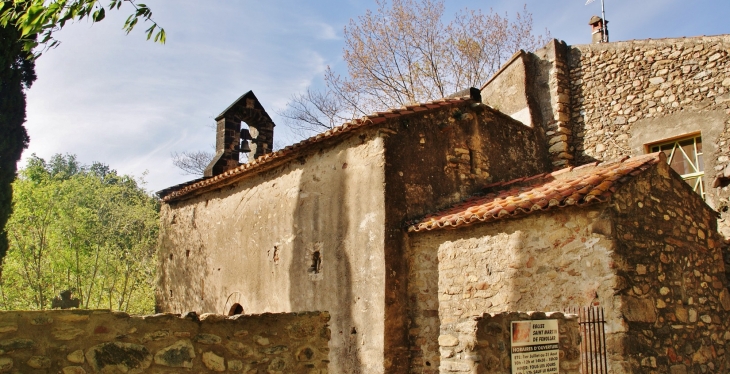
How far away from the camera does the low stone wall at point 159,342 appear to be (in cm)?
351

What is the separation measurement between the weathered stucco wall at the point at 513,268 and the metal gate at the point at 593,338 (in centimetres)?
11

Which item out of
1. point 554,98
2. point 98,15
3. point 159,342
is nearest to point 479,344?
point 159,342

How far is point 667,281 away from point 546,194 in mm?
1857

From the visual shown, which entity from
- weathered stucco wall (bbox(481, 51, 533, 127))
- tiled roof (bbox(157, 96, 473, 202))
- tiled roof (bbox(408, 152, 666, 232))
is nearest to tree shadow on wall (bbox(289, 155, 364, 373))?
tiled roof (bbox(157, 96, 473, 202))

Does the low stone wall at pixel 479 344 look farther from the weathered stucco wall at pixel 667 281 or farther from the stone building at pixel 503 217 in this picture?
the weathered stucco wall at pixel 667 281

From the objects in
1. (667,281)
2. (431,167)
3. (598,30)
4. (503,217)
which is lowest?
(667,281)

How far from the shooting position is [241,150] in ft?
51.8

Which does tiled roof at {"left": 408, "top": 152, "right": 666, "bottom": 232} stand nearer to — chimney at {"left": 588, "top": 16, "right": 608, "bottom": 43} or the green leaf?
the green leaf

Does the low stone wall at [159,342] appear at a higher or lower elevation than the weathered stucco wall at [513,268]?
lower

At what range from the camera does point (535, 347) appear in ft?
17.2

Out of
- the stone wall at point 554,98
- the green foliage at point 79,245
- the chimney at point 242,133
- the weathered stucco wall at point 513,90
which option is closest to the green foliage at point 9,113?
the green foliage at point 79,245

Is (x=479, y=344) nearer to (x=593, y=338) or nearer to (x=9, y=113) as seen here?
(x=593, y=338)

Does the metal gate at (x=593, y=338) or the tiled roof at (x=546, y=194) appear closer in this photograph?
the metal gate at (x=593, y=338)

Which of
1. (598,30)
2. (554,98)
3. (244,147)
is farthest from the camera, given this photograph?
(244,147)
